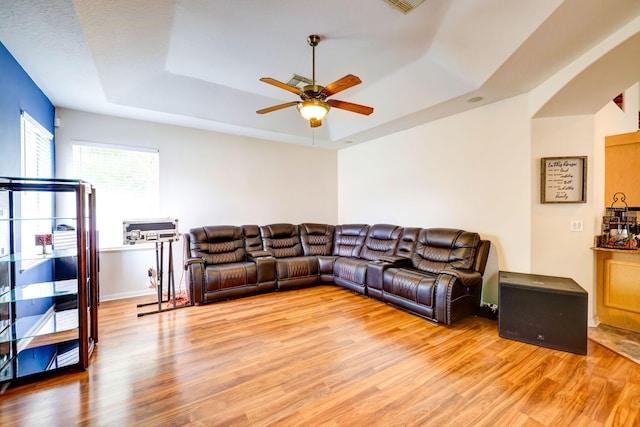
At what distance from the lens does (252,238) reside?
4.82m

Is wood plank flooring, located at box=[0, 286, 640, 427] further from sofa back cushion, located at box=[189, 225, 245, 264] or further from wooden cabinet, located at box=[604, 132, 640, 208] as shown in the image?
wooden cabinet, located at box=[604, 132, 640, 208]

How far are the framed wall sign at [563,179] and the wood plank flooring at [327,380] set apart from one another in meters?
1.58

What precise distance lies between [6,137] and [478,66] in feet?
14.7

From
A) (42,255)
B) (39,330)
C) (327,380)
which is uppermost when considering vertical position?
(42,255)

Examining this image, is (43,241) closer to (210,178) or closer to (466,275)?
(210,178)

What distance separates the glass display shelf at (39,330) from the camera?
226 cm

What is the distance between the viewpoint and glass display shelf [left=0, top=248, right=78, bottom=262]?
219 cm

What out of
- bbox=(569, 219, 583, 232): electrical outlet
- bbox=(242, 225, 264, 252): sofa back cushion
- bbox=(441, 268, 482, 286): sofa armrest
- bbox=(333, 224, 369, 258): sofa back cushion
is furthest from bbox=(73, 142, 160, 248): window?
bbox=(569, 219, 583, 232): electrical outlet

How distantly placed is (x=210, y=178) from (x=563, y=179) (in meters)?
5.01

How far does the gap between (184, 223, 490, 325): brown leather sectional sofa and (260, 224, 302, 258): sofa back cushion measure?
12 millimetres

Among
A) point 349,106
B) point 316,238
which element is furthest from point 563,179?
point 316,238

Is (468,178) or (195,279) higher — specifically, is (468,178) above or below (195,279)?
above

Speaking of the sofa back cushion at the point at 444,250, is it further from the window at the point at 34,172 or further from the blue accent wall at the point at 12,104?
the blue accent wall at the point at 12,104

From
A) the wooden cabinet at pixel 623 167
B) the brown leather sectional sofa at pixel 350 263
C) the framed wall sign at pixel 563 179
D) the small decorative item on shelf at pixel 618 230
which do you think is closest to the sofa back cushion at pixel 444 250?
the brown leather sectional sofa at pixel 350 263
